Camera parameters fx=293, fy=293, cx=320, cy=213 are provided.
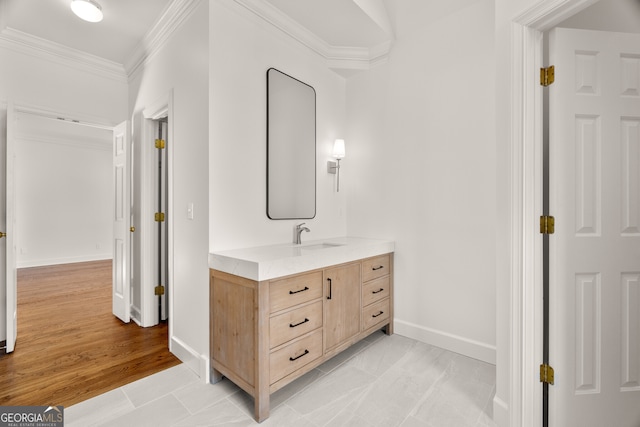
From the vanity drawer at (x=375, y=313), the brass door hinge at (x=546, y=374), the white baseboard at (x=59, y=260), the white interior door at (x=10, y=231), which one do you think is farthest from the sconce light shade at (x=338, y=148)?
the white baseboard at (x=59, y=260)

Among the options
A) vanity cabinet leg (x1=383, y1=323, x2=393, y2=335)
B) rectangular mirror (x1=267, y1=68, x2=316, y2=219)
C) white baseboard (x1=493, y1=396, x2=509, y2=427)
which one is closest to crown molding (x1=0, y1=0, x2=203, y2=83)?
rectangular mirror (x1=267, y1=68, x2=316, y2=219)

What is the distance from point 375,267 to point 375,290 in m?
0.21

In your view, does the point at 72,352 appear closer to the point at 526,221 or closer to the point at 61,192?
the point at 526,221

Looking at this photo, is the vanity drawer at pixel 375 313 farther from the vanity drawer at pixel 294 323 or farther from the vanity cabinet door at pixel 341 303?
the vanity drawer at pixel 294 323

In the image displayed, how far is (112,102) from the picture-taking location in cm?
334

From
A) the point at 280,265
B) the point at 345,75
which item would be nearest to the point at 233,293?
the point at 280,265

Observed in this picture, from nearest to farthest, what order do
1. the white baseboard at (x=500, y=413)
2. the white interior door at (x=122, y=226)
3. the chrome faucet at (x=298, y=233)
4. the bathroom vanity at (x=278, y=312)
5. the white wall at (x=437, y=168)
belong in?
the white baseboard at (x=500, y=413) → the bathroom vanity at (x=278, y=312) → the white wall at (x=437, y=168) → the chrome faucet at (x=298, y=233) → the white interior door at (x=122, y=226)

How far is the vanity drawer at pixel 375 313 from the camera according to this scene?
8.27 ft

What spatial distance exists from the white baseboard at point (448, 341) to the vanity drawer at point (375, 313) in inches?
8.1

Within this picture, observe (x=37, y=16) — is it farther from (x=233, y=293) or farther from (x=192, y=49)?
(x=233, y=293)

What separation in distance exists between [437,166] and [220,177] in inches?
72.0

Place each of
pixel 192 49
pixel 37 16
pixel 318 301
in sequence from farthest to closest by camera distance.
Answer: pixel 37 16, pixel 192 49, pixel 318 301

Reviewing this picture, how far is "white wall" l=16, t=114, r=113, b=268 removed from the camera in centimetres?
581

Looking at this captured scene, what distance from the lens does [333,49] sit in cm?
300
